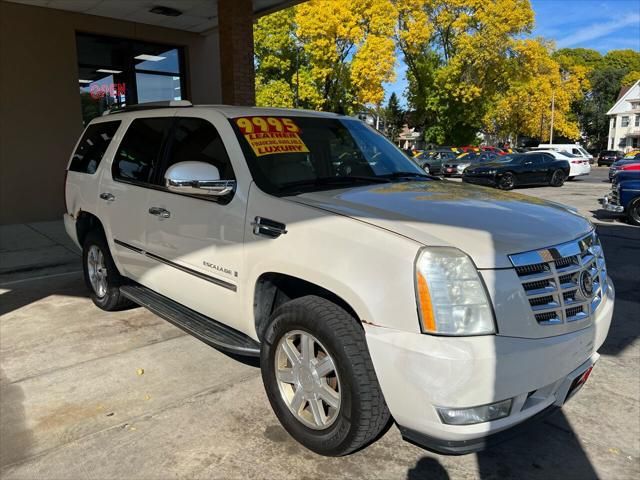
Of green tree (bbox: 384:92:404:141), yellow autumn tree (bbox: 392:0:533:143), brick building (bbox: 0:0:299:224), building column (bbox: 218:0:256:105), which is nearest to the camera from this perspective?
building column (bbox: 218:0:256:105)

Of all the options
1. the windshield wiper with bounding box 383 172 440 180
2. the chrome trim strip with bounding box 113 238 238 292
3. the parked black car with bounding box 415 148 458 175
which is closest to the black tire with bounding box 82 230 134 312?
the chrome trim strip with bounding box 113 238 238 292

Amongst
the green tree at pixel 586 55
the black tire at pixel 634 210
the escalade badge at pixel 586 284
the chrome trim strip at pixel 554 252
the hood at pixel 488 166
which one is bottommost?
the black tire at pixel 634 210

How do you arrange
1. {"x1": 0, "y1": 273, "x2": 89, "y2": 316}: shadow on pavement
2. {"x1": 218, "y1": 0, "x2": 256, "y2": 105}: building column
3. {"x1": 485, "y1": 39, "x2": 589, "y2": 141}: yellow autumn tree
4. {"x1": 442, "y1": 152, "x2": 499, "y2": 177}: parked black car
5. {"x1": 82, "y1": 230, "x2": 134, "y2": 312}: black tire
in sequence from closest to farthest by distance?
{"x1": 82, "y1": 230, "x2": 134, "y2": 312}: black tire → {"x1": 0, "y1": 273, "x2": 89, "y2": 316}: shadow on pavement → {"x1": 218, "y1": 0, "x2": 256, "y2": 105}: building column → {"x1": 442, "y1": 152, "x2": 499, "y2": 177}: parked black car → {"x1": 485, "y1": 39, "x2": 589, "y2": 141}: yellow autumn tree

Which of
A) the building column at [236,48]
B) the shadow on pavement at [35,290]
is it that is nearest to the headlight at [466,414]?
the shadow on pavement at [35,290]

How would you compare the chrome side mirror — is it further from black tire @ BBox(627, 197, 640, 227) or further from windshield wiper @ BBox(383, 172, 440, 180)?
black tire @ BBox(627, 197, 640, 227)

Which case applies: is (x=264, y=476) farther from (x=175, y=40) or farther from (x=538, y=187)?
(x=538, y=187)

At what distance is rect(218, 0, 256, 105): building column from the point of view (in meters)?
9.22

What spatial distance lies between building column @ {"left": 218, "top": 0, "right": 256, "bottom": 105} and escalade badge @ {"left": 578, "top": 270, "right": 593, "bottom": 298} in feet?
25.8

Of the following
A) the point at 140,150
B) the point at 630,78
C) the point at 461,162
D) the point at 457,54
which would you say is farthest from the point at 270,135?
the point at 630,78

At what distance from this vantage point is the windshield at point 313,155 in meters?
3.24

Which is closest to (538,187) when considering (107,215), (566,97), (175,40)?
(175,40)

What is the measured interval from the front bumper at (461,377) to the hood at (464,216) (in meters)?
0.39

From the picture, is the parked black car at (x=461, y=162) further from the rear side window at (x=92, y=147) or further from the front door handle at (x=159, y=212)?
the front door handle at (x=159, y=212)

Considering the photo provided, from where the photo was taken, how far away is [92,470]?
266cm
